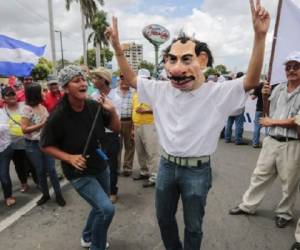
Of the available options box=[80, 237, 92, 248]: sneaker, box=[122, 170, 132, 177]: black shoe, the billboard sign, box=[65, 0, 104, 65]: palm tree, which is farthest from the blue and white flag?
box=[65, 0, 104, 65]: palm tree

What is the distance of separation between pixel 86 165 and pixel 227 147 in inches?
250

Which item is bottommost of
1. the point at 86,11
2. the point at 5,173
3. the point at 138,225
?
the point at 138,225

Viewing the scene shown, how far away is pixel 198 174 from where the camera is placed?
8.64 feet

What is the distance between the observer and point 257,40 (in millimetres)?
2230

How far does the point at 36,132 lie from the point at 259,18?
3511 millimetres

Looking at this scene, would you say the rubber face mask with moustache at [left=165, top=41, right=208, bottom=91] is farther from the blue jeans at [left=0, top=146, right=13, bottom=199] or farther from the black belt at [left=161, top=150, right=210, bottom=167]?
the blue jeans at [left=0, top=146, right=13, bottom=199]

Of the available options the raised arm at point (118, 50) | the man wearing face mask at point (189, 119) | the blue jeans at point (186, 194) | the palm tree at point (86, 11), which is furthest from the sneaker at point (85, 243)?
the palm tree at point (86, 11)

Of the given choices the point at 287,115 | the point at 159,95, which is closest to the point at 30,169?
the point at 159,95

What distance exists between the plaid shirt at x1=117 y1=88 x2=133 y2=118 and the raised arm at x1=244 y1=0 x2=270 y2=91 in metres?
3.52

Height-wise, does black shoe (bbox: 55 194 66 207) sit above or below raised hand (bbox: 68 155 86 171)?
below

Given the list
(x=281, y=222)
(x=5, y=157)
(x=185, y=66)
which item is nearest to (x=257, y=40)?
(x=185, y=66)

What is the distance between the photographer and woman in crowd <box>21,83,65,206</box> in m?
4.66

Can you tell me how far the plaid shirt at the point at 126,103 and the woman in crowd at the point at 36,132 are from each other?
54.2 inches

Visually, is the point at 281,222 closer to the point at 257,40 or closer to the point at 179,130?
the point at 179,130
